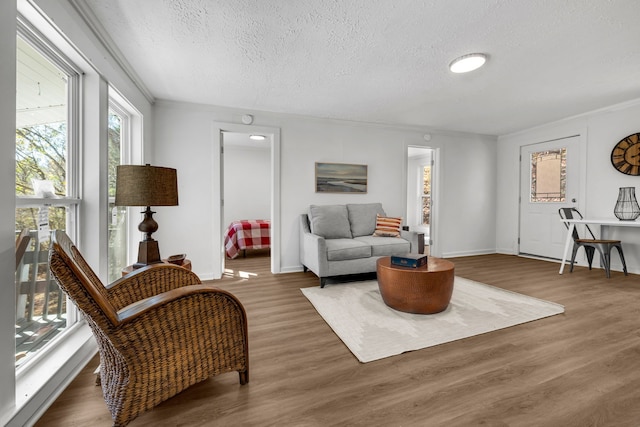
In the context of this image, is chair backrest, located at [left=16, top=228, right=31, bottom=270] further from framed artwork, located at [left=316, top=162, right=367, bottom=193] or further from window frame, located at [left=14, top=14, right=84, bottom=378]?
framed artwork, located at [left=316, top=162, right=367, bottom=193]

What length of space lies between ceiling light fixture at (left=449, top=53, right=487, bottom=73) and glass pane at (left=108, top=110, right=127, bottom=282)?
325cm

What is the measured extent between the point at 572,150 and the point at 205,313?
5.64 meters

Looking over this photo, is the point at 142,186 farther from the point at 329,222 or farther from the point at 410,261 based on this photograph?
the point at 329,222

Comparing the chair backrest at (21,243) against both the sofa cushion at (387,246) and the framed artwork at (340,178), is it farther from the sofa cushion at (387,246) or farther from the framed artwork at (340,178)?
the framed artwork at (340,178)

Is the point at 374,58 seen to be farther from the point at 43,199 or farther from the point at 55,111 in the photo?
the point at 43,199

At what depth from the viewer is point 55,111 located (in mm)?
1764

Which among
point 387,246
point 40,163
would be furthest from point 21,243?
point 387,246

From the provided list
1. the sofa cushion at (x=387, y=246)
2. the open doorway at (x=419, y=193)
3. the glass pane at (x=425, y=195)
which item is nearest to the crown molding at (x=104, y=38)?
the sofa cushion at (x=387, y=246)

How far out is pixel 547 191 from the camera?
186 inches

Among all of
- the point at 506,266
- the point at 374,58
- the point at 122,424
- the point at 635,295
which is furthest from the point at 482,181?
the point at 122,424

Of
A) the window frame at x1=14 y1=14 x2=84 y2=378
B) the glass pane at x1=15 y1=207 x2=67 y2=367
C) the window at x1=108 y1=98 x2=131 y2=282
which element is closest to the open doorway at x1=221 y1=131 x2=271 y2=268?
the window at x1=108 y1=98 x2=131 y2=282

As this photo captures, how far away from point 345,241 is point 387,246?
0.52 m

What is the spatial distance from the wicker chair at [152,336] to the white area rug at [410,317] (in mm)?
883

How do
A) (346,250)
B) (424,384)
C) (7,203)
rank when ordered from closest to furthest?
(7,203)
(424,384)
(346,250)
